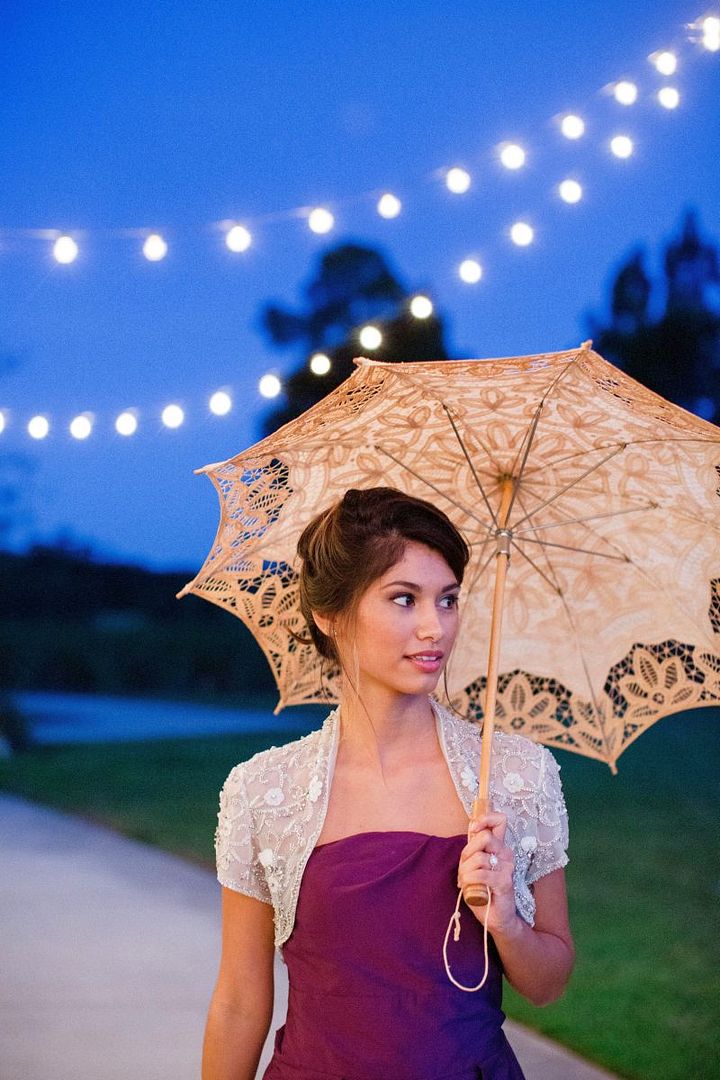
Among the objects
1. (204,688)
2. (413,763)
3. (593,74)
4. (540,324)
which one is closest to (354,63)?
(593,74)

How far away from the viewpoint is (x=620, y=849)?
3828mm

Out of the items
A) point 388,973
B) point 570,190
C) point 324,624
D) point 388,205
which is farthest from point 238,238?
point 388,973

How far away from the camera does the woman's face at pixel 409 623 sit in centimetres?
156

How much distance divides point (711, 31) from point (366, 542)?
173 cm

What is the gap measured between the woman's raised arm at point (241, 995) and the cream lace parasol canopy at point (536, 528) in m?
0.61

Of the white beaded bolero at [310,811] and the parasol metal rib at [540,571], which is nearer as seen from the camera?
the white beaded bolero at [310,811]

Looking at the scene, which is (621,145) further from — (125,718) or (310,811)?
(125,718)

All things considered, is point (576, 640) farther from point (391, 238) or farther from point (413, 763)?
point (391, 238)

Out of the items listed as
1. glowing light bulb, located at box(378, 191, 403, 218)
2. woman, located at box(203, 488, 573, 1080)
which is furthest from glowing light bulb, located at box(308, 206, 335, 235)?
woman, located at box(203, 488, 573, 1080)

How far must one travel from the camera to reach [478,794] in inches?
61.0

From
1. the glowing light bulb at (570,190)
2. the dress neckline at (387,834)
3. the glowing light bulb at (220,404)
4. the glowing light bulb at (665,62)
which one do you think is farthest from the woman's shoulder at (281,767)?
the glowing light bulb at (665,62)

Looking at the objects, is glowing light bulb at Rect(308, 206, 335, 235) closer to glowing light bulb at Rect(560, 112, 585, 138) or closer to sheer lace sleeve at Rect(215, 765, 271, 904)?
glowing light bulb at Rect(560, 112, 585, 138)

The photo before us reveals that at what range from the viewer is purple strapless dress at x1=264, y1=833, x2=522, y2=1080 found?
1.46 meters

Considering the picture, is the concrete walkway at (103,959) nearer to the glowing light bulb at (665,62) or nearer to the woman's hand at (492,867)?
the woman's hand at (492,867)
